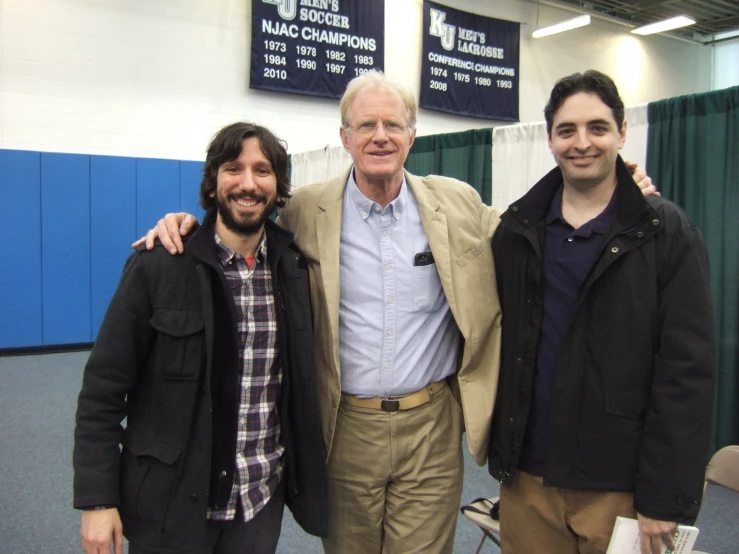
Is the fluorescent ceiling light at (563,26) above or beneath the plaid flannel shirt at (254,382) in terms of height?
above

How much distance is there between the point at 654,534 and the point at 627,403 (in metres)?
0.30

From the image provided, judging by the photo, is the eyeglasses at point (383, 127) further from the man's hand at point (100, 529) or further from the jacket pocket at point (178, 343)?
the man's hand at point (100, 529)

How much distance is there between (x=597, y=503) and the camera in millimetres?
1400

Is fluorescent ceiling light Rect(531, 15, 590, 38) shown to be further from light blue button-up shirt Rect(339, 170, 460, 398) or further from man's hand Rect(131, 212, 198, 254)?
man's hand Rect(131, 212, 198, 254)

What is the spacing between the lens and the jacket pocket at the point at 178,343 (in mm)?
1312

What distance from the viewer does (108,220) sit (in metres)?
6.21

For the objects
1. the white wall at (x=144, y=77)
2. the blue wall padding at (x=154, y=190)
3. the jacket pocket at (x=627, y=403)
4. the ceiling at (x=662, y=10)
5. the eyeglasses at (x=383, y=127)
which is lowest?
the jacket pocket at (x=627, y=403)

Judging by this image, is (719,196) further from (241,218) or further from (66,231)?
(66,231)

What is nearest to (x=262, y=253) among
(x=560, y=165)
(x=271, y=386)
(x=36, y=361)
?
(x=271, y=386)

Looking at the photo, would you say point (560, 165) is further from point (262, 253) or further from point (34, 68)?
point (34, 68)

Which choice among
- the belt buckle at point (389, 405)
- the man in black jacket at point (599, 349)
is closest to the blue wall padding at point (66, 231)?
the belt buckle at point (389, 405)

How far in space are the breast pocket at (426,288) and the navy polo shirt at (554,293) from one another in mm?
347

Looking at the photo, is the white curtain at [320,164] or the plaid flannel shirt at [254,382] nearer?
the plaid flannel shirt at [254,382]

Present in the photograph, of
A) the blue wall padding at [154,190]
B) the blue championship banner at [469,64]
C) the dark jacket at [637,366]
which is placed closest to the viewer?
the dark jacket at [637,366]
